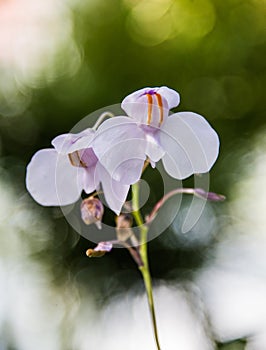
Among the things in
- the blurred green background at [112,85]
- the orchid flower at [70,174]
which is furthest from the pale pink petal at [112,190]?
the blurred green background at [112,85]

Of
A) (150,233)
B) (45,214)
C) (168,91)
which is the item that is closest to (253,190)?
(150,233)

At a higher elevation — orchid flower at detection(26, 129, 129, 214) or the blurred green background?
orchid flower at detection(26, 129, 129, 214)

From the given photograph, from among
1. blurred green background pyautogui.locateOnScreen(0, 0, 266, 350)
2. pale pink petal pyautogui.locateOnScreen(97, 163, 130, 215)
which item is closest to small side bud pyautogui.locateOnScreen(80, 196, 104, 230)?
pale pink petal pyautogui.locateOnScreen(97, 163, 130, 215)

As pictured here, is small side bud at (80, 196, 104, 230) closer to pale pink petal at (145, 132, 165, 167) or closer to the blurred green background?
pale pink petal at (145, 132, 165, 167)

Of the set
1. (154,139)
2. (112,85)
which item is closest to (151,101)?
(154,139)

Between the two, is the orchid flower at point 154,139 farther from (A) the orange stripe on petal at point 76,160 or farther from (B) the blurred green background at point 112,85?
(B) the blurred green background at point 112,85

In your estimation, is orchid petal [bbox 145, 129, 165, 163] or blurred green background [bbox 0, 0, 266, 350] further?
blurred green background [bbox 0, 0, 266, 350]

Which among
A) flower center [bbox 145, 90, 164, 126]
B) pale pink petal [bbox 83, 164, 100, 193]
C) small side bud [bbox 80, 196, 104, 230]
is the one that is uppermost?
flower center [bbox 145, 90, 164, 126]
